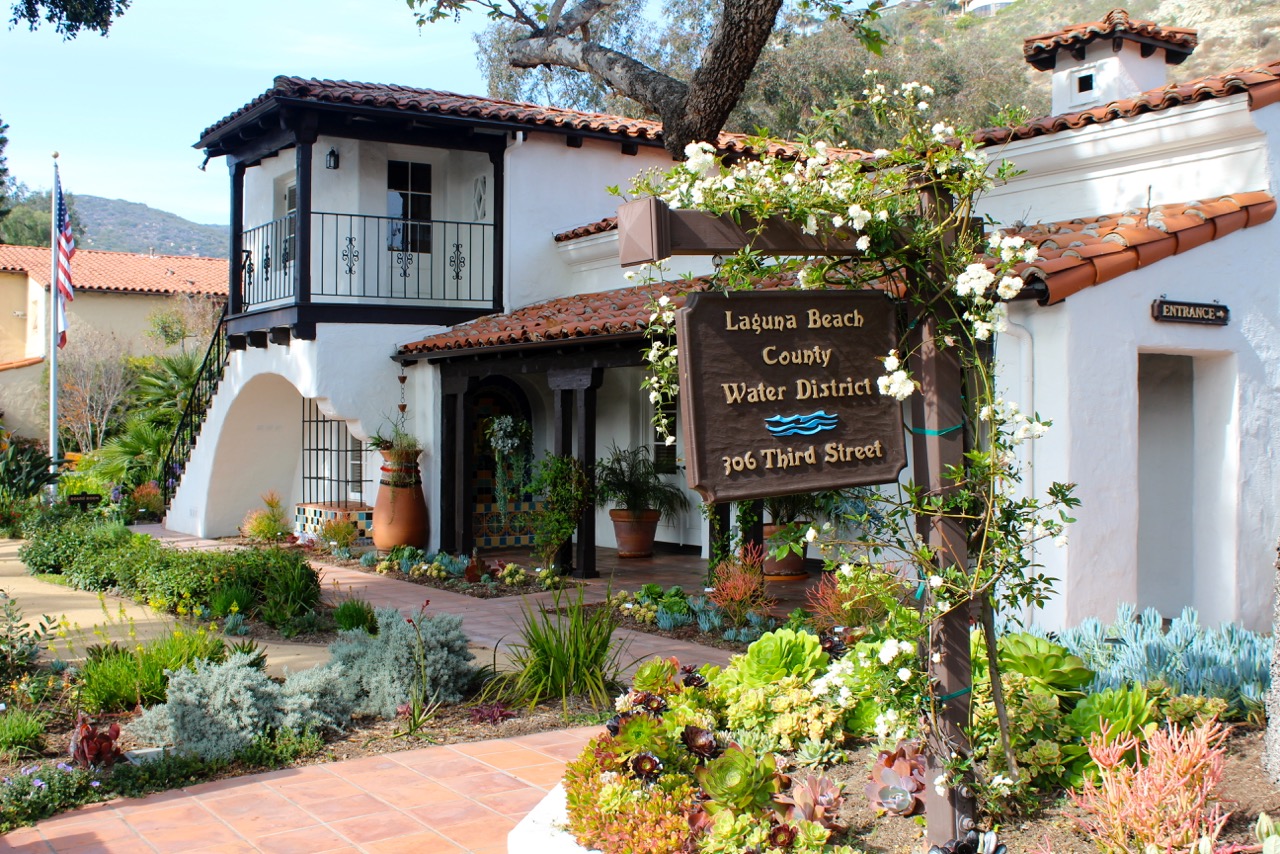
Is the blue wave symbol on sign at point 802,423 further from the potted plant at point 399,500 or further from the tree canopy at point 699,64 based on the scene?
the potted plant at point 399,500

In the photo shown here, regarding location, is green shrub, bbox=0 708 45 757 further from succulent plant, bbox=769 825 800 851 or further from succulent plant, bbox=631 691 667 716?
succulent plant, bbox=769 825 800 851

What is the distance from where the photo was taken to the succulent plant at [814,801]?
3783 mm

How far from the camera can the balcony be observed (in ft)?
45.7

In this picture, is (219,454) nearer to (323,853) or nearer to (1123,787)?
(323,853)

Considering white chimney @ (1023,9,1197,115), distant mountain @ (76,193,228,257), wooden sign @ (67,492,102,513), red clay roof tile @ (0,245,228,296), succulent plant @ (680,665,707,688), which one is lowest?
succulent plant @ (680,665,707,688)

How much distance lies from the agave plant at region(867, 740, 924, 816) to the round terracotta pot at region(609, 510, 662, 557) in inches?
382

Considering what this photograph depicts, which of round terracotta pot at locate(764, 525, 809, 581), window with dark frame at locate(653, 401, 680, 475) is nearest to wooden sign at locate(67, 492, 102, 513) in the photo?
window with dark frame at locate(653, 401, 680, 475)

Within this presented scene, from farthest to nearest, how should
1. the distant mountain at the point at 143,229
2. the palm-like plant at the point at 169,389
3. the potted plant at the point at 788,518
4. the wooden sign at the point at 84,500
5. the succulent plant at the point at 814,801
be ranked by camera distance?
the distant mountain at the point at 143,229
the palm-like plant at the point at 169,389
the wooden sign at the point at 84,500
the potted plant at the point at 788,518
the succulent plant at the point at 814,801

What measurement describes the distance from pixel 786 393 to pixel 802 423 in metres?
0.11

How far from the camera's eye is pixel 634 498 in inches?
539

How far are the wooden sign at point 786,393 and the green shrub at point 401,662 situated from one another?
3.42 m

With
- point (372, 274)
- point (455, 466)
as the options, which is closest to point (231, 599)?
point (455, 466)

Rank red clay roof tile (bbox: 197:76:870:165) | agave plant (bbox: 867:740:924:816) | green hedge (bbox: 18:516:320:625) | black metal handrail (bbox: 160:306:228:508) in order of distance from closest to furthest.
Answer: agave plant (bbox: 867:740:924:816)
green hedge (bbox: 18:516:320:625)
red clay roof tile (bbox: 197:76:870:165)
black metal handrail (bbox: 160:306:228:508)

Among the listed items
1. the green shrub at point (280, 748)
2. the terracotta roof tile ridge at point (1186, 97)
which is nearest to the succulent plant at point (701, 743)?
the green shrub at point (280, 748)
